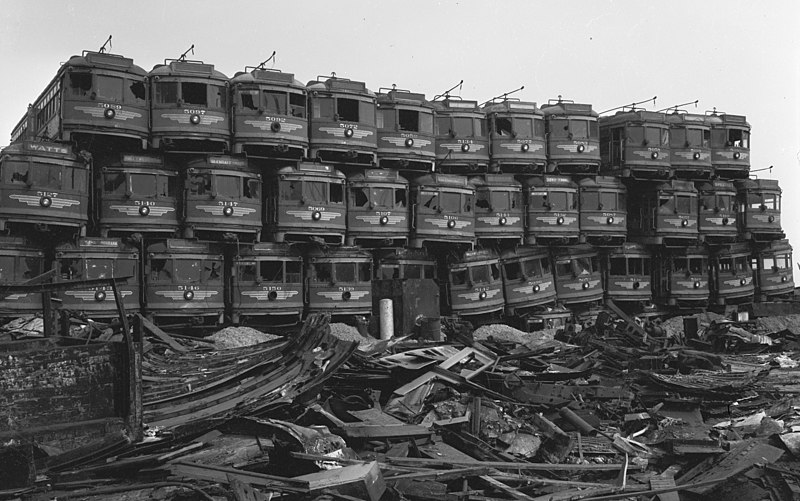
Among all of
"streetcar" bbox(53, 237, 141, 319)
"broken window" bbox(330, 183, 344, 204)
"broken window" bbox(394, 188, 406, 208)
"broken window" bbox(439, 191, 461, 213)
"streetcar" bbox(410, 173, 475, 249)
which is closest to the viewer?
"streetcar" bbox(53, 237, 141, 319)

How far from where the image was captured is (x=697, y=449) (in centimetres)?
1050

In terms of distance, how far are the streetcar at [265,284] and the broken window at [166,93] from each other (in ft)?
18.8

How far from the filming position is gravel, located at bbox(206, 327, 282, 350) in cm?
2420

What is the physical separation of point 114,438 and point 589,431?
6845 mm

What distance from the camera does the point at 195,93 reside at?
2770 cm

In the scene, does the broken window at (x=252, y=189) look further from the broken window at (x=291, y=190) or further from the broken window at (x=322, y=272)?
the broken window at (x=322, y=272)

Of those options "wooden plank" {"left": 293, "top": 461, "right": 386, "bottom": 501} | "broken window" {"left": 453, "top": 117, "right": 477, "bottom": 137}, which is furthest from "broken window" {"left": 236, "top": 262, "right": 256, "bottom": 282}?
"wooden plank" {"left": 293, "top": 461, "right": 386, "bottom": 501}

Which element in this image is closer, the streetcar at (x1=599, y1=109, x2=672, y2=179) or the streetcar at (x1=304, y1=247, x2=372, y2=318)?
the streetcar at (x1=304, y1=247, x2=372, y2=318)

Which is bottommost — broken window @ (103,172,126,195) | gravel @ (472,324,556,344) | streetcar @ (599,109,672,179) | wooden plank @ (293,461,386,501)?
gravel @ (472,324,556,344)

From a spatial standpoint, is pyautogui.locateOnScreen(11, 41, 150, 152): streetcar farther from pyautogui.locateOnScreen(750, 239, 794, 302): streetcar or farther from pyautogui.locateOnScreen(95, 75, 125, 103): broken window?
pyautogui.locateOnScreen(750, 239, 794, 302): streetcar

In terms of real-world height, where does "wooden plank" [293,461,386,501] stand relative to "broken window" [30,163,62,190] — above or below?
below

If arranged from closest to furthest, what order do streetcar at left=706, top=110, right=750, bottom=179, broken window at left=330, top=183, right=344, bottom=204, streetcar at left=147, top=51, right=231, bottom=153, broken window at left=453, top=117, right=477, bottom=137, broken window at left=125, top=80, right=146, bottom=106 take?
broken window at left=125, top=80, right=146, bottom=106 → streetcar at left=147, top=51, right=231, bottom=153 → broken window at left=330, top=183, right=344, bottom=204 → broken window at left=453, top=117, right=477, bottom=137 → streetcar at left=706, top=110, right=750, bottom=179

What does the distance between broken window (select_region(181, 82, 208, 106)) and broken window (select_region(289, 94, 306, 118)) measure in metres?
3.06

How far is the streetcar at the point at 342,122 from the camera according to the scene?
29.4 metres
